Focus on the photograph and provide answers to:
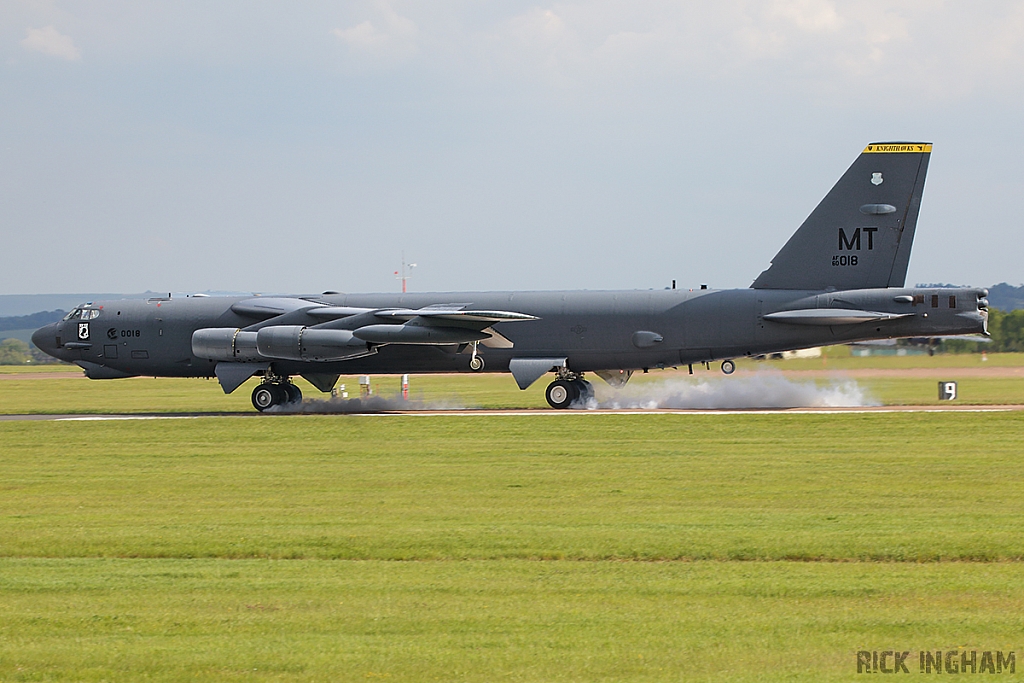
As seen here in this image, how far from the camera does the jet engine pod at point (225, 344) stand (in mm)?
33688

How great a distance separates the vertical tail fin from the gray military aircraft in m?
0.03

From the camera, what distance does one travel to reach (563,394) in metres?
33.4

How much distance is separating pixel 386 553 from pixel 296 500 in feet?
13.9

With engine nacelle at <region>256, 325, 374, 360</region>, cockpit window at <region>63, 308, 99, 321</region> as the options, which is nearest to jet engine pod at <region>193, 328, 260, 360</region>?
engine nacelle at <region>256, 325, 374, 360</region>

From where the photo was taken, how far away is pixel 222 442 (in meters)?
23.9

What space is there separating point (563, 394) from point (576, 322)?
2.31m

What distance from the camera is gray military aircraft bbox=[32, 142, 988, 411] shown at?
30.7 metres

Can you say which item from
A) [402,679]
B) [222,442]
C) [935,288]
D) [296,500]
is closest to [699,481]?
[296,500]

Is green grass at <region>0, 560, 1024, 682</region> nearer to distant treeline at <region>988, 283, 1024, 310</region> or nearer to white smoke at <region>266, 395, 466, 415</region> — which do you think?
white smoke at <region>266, 395, 466, 415</region>

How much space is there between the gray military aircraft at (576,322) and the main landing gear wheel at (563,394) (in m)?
0.04

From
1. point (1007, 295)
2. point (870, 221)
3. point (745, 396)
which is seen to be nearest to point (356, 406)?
point (745, 396)

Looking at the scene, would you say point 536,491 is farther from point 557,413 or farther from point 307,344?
point 307,344

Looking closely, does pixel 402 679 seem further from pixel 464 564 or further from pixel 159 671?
pixel 464 564

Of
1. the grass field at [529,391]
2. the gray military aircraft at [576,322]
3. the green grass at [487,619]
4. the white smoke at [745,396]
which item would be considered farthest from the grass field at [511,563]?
the grass field at [529,391]
